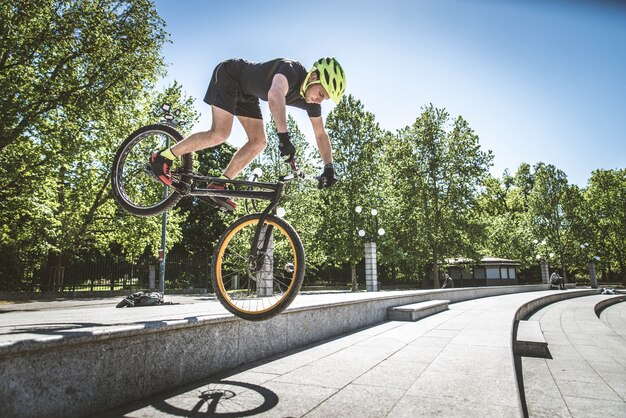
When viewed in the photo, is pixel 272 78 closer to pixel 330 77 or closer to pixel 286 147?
pixel 330 77

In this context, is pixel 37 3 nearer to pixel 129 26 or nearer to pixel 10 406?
pixel 129 26

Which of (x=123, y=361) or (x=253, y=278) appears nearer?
(x=123, y=361)

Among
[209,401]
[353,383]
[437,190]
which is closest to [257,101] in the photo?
[209,401]

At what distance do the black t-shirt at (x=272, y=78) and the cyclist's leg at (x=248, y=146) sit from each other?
0.45m

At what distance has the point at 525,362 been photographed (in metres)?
6.76

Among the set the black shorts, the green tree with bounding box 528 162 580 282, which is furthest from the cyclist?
the green tree with bounding box 528 162 580 282

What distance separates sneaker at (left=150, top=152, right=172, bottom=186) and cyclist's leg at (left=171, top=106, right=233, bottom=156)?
17cm

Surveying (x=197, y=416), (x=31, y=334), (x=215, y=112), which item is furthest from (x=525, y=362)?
(x=31, y=334)

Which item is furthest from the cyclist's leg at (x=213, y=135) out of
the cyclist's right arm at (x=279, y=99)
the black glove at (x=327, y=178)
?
the black glove at (x=327, y=178)

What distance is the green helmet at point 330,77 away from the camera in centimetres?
349

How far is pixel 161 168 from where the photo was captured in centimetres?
417

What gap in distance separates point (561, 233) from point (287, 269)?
205ft

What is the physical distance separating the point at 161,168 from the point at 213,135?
73cm

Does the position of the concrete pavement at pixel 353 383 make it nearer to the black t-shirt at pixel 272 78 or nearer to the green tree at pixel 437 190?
the black t-shirt at pixel 272 78
